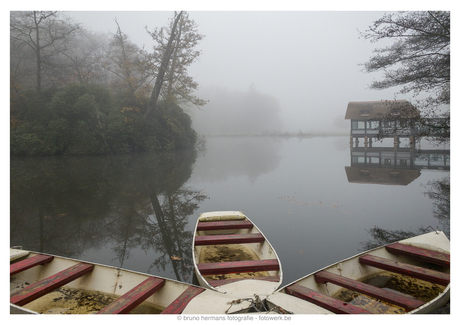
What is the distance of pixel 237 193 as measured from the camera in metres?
8.61

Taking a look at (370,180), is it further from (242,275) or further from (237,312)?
(237,312)

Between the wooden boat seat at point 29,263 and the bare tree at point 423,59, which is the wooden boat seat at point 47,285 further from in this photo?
the bare tree at point 423,59

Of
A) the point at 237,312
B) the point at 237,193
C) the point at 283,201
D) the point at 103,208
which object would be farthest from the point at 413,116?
the point at 103,208

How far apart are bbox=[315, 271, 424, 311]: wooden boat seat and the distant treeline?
2017 cm

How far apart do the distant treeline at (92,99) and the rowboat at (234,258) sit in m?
17.9

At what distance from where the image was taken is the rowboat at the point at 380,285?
95.6 inches

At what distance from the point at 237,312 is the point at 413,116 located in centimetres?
934

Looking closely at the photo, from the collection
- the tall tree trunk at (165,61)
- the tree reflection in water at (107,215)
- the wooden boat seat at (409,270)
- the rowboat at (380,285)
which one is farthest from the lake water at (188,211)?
the tall tree trunk at (165,61)

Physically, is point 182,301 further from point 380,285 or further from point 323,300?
point 380,285

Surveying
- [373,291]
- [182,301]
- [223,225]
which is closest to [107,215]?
[223,225]

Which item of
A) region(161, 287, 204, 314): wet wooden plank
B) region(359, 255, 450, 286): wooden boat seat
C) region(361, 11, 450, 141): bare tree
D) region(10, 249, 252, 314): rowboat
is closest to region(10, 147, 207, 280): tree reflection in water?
region(10, 249, 252, 314): rowboat

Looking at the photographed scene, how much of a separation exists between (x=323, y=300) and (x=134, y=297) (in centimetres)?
186

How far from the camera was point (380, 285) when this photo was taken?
3.38 metres

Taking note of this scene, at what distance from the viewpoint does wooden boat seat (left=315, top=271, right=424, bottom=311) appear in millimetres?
2520
